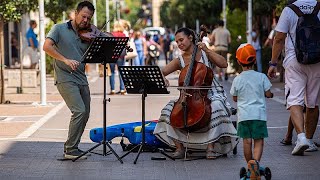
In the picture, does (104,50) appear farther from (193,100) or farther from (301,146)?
(301,146)

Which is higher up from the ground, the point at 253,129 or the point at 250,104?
the point at 250,104

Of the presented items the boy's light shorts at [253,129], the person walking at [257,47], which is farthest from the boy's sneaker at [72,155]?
the person walking at [257,47]

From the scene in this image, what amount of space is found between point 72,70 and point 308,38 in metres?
2.66

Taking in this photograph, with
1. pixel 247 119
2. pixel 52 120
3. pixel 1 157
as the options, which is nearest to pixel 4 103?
pixel 52 120

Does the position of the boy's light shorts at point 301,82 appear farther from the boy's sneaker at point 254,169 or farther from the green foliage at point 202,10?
the green foliage at point 202,10

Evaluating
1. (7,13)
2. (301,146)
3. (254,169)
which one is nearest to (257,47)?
(7,13)

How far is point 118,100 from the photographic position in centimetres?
2236

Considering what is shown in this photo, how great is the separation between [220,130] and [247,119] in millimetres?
1896

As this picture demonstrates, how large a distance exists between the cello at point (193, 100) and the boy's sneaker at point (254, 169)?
2.21 m

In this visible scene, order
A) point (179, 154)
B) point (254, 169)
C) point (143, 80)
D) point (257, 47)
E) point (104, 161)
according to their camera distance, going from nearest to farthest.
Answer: point (254, 169) < point (143, 80) < point (104, 161) < point (179, 154) < point (257, 47)

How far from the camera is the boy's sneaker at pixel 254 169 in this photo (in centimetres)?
915

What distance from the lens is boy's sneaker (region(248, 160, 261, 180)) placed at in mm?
9148

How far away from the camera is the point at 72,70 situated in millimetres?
11555

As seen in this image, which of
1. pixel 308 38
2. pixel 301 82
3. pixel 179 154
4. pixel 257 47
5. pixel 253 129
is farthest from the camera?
pixel 257 47
